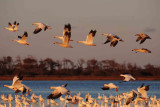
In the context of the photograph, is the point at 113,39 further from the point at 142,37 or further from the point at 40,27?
the point at 40,27

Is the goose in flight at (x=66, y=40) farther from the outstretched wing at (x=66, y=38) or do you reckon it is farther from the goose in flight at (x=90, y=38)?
the goose in flight at (x=90, y=38)

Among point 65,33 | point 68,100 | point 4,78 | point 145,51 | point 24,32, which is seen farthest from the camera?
point 4,78

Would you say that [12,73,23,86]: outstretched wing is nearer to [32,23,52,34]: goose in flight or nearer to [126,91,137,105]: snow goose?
[32,23,52,34]: goose in flight

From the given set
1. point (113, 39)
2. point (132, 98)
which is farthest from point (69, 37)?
point (132, 98)

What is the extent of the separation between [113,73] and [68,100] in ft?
221


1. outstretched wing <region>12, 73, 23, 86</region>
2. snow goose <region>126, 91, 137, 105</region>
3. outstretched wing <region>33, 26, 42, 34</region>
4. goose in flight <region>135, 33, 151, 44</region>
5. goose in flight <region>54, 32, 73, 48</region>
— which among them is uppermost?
outstretched wing <region>33, 26, 42, 34</region>

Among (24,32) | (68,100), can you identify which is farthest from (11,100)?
(24,32)

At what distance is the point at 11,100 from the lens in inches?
1271

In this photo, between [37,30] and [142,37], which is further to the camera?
[142,37]

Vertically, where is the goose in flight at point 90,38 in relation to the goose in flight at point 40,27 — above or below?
below

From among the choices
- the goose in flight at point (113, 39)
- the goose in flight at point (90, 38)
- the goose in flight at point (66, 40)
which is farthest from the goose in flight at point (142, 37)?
the goose in flight at point (66, 40)

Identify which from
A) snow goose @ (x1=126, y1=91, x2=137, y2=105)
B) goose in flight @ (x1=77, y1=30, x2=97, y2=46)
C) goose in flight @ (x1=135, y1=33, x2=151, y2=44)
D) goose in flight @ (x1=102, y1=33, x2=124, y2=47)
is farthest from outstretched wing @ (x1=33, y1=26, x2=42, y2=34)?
snow goose @ (x1=126, y1=91, x2=137, y2=105)

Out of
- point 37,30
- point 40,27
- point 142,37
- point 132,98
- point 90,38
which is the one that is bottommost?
point 132,98

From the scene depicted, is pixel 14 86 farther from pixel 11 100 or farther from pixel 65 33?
pixel 11 100
